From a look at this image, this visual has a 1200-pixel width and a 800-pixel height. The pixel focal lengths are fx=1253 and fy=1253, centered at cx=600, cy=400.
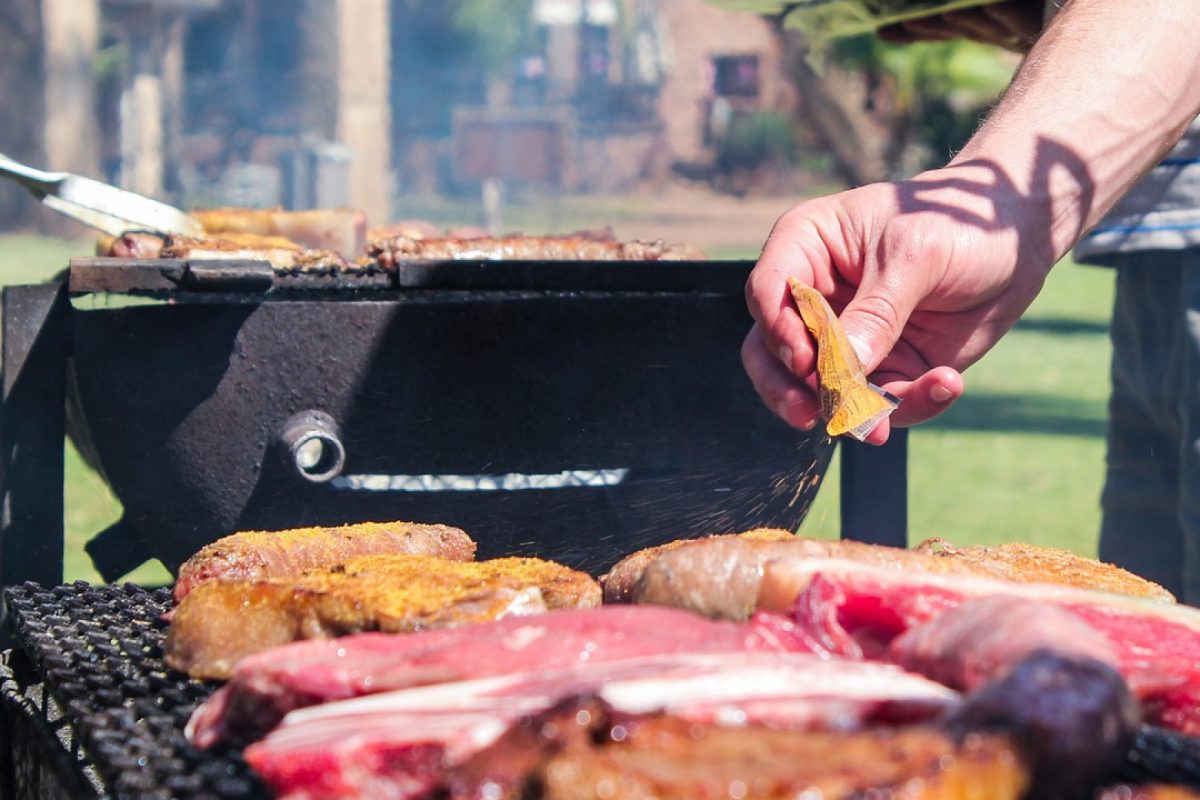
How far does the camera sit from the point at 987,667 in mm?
1358

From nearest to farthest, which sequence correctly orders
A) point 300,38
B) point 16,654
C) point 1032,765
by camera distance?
point 1032,765, point 16,654, point 300,38

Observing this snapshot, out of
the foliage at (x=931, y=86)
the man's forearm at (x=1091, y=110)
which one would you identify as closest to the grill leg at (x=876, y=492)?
the man's forearm at (x=1091, y=110)

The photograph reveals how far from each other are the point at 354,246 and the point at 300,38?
120 feet

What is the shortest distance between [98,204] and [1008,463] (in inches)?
330

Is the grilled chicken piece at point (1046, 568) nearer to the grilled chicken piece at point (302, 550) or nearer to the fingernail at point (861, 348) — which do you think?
the fingernail at point (861, 348)

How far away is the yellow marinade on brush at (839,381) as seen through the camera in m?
2.13

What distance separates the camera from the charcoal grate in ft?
4.63

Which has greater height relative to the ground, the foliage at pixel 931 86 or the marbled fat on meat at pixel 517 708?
the foliage at pixel 931 86

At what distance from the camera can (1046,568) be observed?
2045 mm

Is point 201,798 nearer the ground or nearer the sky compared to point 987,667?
nearer the ground

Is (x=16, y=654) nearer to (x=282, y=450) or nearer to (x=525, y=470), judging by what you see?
(x=282, y=450)

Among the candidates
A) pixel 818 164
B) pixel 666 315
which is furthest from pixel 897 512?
pixel 818 164

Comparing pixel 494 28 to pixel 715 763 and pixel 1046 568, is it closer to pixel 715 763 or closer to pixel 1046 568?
pixel 1046 568

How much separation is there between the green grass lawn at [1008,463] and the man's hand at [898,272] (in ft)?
4.62
